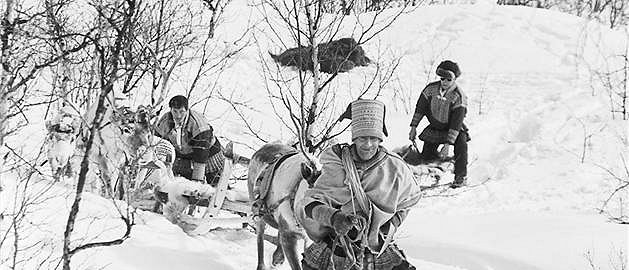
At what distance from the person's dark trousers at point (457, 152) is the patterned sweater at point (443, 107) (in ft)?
0.52

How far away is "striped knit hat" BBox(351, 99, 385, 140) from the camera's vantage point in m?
4.39

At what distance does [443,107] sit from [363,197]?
18.4 ft

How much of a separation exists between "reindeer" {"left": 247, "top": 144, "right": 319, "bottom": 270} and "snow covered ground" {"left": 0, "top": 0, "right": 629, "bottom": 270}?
0.68m

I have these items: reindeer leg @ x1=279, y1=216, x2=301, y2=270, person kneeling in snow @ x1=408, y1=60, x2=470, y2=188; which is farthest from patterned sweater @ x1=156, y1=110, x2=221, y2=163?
person kneeling in snow @ x1=408, y1=60, x2=470, y2=188

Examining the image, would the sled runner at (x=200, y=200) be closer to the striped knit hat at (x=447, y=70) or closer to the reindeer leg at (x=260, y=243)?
the reindeer leg at (x=260, y=243)

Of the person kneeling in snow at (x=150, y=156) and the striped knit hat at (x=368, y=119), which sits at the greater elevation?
the striped knit hat at (x=368, y=119)

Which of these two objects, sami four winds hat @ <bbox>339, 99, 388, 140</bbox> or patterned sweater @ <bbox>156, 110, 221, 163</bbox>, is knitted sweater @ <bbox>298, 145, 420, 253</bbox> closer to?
sami four winds hat @ <bbox>339, 99, 388, 140</bbox>

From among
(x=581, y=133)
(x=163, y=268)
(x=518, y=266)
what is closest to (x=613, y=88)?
(x=581, y=133)

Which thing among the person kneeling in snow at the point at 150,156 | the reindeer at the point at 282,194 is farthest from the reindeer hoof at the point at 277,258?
the person kneeling in snow at the point at 150,156

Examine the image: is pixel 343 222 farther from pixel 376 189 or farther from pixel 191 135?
pixel 191 135

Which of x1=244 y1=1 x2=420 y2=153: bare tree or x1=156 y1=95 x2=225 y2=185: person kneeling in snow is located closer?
x1=156 y1=95 x2=225 y2=185: person kneeling in snow

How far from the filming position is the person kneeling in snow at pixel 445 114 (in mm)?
9617

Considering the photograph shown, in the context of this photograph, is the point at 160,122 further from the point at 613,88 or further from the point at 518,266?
the point at 613,88

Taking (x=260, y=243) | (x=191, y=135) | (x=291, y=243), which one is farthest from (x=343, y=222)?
(x=191, y=135)
